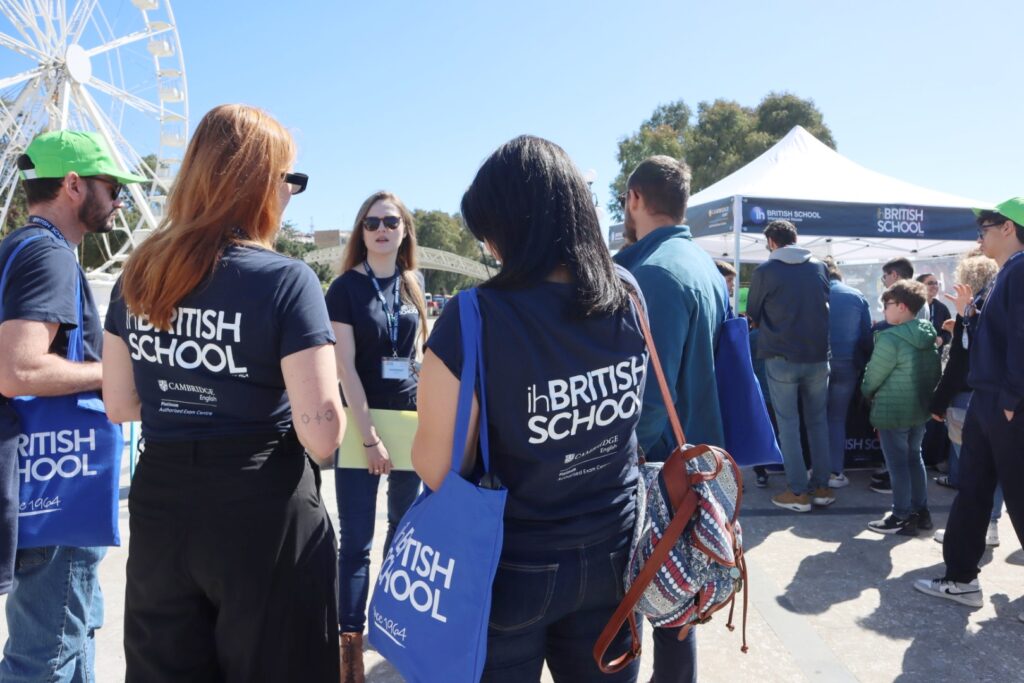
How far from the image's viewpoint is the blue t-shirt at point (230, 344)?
4.85ft

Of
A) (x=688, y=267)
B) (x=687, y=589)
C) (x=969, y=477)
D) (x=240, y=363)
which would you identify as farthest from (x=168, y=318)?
(x=969, y=477)

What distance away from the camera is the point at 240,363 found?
149 cm

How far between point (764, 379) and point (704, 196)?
5.12 m

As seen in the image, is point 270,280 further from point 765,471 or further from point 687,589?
point 765,471

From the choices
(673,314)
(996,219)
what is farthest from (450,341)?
(996,219)

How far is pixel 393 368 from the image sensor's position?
2781mm

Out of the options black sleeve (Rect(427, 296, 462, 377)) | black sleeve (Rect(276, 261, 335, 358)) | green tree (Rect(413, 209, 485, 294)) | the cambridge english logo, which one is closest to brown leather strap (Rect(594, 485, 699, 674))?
black sleeve (Rect(427, 296, 462, 377))

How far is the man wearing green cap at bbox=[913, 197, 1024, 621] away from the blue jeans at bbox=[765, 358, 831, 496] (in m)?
1.49

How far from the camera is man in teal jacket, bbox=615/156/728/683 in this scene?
1.97 metres

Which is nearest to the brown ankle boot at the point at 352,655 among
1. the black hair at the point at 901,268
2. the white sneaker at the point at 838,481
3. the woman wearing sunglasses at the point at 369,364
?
the woman wearing sunglasses at the point at 369,364

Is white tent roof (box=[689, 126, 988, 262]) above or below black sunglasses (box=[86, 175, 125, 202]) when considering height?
above

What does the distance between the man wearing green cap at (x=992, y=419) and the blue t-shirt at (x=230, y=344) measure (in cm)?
304

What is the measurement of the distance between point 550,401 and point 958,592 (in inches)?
120

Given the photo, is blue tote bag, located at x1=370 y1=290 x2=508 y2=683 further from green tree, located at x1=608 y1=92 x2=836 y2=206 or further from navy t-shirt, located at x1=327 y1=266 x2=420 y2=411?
green tree, located at x1=608 y1=92 x2=836 y2=206
